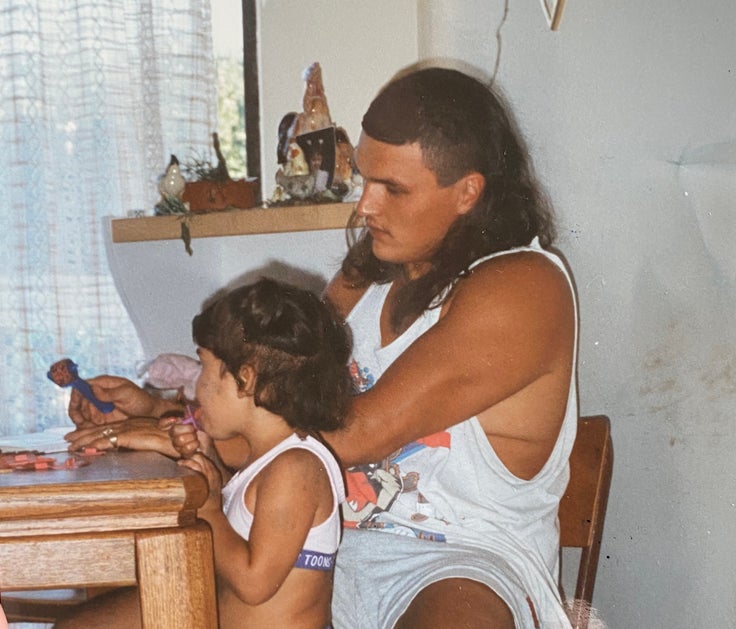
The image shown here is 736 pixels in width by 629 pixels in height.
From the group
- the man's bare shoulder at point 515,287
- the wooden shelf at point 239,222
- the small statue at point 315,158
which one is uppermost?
the small statue at point 315,158

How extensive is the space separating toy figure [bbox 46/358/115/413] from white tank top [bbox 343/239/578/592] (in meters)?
0.26

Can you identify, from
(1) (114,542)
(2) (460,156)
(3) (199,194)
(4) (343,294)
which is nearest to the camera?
(1) (114,542)

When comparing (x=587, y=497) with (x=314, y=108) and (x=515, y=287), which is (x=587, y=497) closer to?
(x=515, y=287)

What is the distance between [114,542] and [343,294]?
0.57m

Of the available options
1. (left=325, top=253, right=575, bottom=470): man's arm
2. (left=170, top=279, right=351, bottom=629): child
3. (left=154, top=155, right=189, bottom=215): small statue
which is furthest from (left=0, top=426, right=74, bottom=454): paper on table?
(left=154, top=155, right=189, bottom=215): small statue

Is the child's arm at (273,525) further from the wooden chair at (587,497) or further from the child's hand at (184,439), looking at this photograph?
the wooden chair at (587,497)

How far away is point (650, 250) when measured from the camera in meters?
0.96

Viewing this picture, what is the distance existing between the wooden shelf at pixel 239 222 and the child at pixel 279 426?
440mm

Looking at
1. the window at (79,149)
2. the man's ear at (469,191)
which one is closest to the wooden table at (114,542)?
the man's ear at (469,191)

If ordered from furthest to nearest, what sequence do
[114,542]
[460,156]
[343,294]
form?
[343,294] < [460,156] < [114,542]

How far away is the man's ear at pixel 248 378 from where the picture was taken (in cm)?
83

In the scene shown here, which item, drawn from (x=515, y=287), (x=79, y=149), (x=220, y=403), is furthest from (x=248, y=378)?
(x=79, y=149)

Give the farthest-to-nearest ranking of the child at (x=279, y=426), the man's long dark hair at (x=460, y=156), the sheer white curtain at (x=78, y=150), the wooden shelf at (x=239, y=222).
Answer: the sheer white curtain at (x=78, y=150) < the wooden shelf at (x=239, y=222) < the man's long dark hair at (x=460, y=156) < the child at (x=279, y=426)

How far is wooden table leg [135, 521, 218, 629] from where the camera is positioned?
0.53 metres
